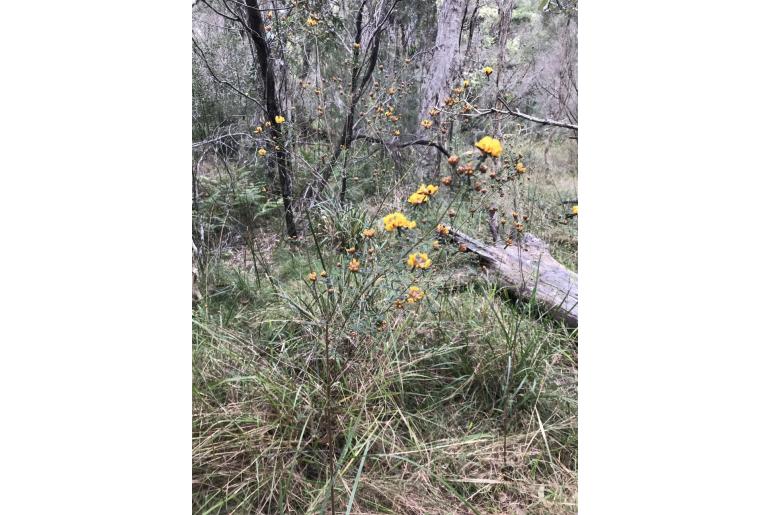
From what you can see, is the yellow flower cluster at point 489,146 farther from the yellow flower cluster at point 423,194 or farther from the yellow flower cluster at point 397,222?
the yellow flower cluster at point 397,222

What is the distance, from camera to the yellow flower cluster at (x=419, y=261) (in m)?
1.86

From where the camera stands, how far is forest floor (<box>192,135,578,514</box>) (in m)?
1.76

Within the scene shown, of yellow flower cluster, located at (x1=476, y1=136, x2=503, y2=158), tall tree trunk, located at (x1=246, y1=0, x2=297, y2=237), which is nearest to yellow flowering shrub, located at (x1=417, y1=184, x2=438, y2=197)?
yellow flower cluster, located at (x1=476, y1=136, x2=503, y2=158)

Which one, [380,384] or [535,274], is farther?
[535,274]

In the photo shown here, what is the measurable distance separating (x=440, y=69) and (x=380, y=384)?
961 millimetres

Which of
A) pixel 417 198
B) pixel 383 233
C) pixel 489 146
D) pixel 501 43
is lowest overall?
pixel 383 233

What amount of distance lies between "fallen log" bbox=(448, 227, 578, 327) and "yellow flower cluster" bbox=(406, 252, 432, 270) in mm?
155

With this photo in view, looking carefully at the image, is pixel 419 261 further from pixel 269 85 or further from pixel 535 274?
pixel 269 85

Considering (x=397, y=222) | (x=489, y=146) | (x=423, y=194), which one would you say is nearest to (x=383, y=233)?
(x=397, y=222)

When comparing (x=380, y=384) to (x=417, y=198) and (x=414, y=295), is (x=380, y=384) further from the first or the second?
(x=417, y=198)

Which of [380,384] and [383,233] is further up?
[383,233]

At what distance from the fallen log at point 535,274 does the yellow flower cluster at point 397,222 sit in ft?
0.68

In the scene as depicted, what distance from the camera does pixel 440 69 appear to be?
1879 mm

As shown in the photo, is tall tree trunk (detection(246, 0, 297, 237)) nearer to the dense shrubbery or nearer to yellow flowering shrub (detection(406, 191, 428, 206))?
the dense shrubbery
